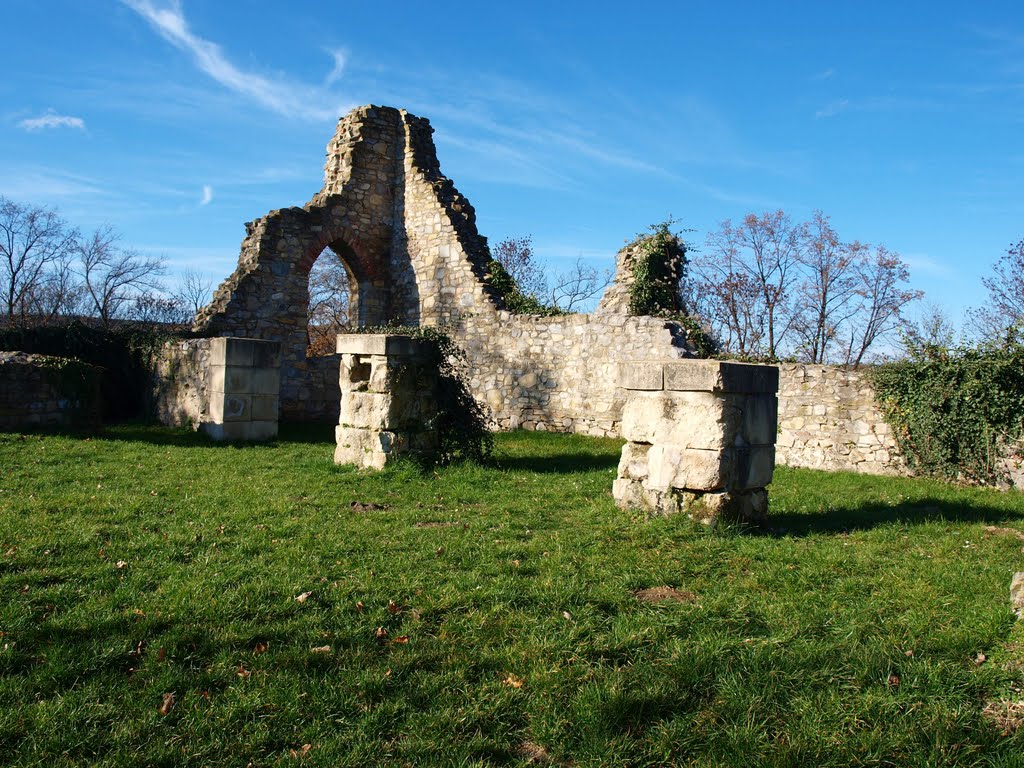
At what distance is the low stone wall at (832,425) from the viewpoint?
10.9 metres

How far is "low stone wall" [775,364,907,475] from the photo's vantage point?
10.9 metres

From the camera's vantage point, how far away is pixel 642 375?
21.6 ft

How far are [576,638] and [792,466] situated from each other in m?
8.50

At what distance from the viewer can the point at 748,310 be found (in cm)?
2667

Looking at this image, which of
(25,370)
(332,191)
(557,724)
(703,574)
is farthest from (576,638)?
(332,191)

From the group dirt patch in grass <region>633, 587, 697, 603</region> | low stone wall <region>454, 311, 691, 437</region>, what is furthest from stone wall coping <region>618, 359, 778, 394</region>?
low stone wall <region>454, 311, 691, 437</region>

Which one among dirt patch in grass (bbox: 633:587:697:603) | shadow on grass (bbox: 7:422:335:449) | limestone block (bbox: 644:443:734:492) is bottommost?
dirt patch in grass (bbox: 633:587:697:603)

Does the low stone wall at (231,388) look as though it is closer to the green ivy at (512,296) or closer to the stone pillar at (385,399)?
the stone pillar at (385,399)

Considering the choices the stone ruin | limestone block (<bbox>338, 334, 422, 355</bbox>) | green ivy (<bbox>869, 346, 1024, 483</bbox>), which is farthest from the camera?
the stone ruin

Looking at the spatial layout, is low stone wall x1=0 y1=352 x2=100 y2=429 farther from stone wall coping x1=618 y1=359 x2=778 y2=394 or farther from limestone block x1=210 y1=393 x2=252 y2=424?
stone wall coping x1=618 y1=359 x2=778 y2=394

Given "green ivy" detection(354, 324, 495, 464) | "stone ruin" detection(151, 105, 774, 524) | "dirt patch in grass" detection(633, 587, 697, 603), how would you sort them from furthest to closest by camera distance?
"stone ruin" detection(151, 105, 774, 524) < "green ivy" detection(354, 324, 495, 464) < "dirt patch in grass" detection(633, 587, 697, 603)

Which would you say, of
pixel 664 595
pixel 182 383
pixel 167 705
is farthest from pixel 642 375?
pixel 182 383

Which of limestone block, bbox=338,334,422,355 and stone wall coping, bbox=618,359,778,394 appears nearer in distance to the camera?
stone wall coping, bbox=618,359,778,394

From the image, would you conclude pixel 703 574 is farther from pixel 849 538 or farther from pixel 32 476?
pixel 32 476
